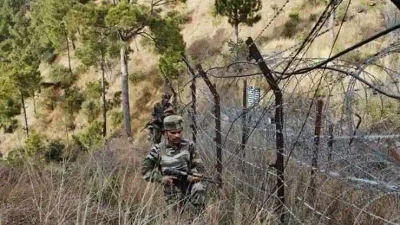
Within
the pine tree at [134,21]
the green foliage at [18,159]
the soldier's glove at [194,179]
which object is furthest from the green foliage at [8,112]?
the soldier's glove at [194,179]

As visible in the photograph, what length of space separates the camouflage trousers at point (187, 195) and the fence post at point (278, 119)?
1.90ft

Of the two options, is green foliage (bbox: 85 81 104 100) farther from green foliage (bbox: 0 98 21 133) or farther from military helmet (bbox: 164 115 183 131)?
military helmet (bbox: 164 115 183 131)

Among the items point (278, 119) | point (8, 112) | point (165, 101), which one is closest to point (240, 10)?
point (165, 101)

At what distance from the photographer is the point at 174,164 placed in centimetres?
302

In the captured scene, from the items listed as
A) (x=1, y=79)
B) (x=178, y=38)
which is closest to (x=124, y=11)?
(x=178, y=38)

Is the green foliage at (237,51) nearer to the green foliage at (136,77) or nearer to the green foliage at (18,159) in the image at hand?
the green foliage at (18,159)

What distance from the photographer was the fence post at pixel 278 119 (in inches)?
77.2

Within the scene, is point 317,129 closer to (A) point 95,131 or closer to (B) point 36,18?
(A) point 95,131

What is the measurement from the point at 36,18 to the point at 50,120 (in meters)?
7.04

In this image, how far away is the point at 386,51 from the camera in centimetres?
181

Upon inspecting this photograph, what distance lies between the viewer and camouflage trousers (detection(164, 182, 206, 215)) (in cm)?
280

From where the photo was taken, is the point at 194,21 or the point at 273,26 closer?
the point at 273,26

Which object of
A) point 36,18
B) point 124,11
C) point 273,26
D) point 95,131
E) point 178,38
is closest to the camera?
point 124,11

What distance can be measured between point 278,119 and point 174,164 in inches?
39.6
